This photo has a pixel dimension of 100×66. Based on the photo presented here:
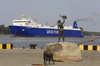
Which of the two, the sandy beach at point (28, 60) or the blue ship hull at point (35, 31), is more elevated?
the sandy beach at point (28, 60)

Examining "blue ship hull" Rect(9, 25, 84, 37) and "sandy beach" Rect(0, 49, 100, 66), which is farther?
"blue ship hull" Rect(9, 25, 84, 37)

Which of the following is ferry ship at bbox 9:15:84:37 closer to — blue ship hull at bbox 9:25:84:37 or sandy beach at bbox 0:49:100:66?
blue ship hull at bbox 9:25:84:37

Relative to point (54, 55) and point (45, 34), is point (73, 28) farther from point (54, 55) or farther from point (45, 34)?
point (54, 55)

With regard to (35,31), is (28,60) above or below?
above

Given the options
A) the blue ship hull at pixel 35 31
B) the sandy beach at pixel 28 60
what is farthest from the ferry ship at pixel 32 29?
the sandy beach at pixel 28 60

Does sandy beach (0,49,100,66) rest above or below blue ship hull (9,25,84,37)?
above

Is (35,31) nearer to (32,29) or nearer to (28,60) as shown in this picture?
(32,29)

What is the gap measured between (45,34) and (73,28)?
63.5 ft

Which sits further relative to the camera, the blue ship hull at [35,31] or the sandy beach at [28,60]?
the blue ship hull at [35,31]

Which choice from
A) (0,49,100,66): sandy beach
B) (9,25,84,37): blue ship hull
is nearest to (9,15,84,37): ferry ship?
(9,25,84,37): blue ship hull

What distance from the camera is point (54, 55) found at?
1063 cm

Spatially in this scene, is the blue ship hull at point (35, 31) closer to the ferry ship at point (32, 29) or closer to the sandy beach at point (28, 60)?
the ferry ship at point (32, 29)

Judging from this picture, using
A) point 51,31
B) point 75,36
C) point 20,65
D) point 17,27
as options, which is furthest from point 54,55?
point 75,36

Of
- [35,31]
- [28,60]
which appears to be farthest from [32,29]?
[28,60]
